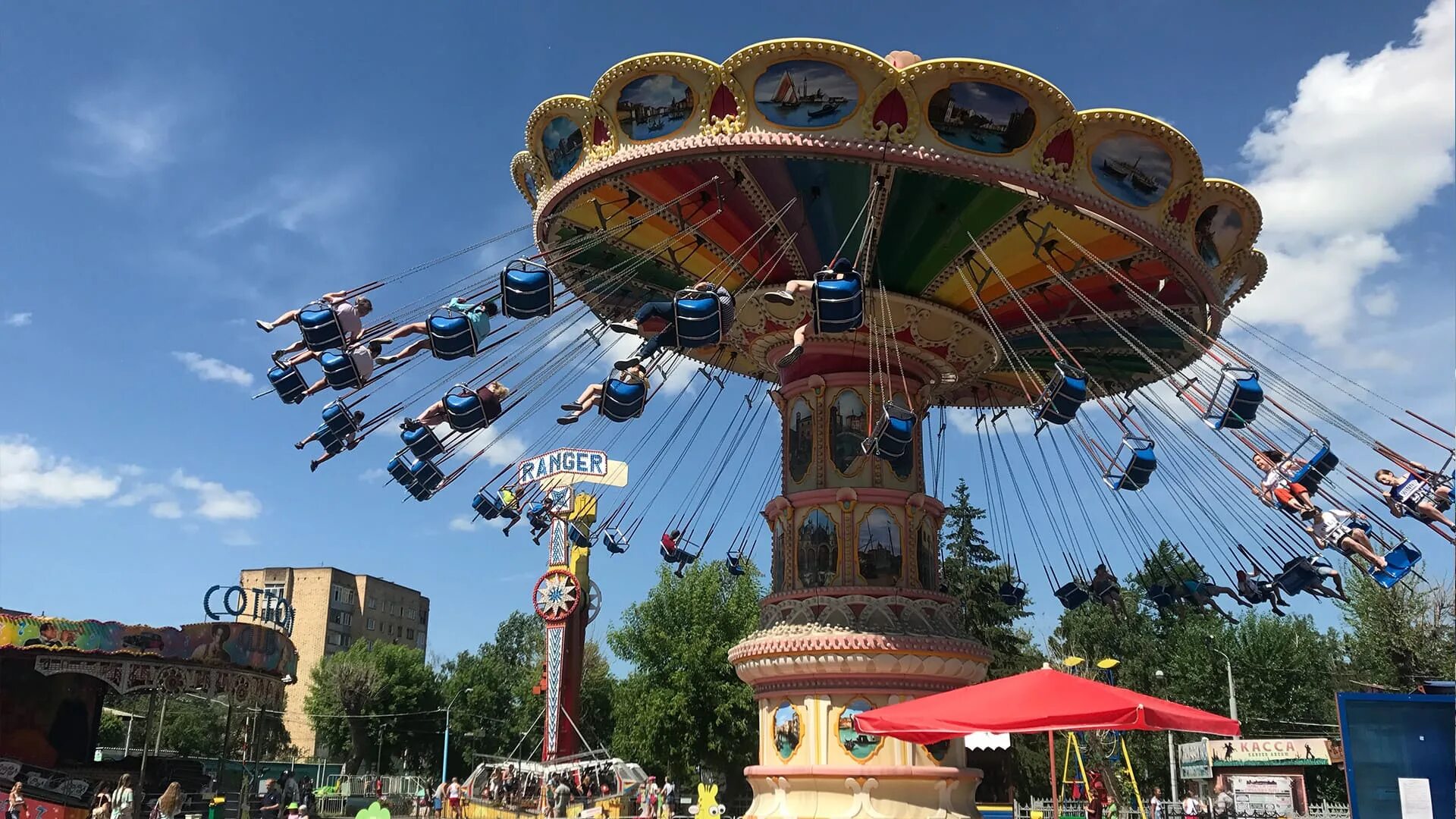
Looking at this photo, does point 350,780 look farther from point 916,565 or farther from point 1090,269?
point 1090,269

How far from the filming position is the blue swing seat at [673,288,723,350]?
1134cm

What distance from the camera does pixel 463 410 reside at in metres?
13.0

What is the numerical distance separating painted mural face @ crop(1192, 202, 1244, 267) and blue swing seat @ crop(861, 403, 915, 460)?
4455 mm

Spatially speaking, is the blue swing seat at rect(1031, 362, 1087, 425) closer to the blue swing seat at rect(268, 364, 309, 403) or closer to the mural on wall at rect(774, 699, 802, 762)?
the mural on wall at rect(774, 699, 802, 762)

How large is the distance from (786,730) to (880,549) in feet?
9.05

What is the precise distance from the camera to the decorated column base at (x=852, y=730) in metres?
13.7

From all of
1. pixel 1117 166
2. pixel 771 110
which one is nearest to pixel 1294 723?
pixel 1117 166

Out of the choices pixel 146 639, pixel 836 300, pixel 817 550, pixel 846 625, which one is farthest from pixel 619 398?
pixel 146 639

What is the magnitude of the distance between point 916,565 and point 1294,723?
30223 millimetres

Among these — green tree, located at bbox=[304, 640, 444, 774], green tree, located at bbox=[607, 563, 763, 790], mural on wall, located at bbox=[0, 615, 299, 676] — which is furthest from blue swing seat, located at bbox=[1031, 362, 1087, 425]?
green tree, located at bbox=[304, 640, 444, 774]

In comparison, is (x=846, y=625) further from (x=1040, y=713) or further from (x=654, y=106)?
(x=654, y=106)

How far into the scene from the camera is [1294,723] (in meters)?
37.9

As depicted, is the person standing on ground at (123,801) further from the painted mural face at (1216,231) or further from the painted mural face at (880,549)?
the painted mural face at (1216,231)

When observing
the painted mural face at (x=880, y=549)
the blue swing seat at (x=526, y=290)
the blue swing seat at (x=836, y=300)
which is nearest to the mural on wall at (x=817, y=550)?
the painted mural face at (x=880, y=549)
